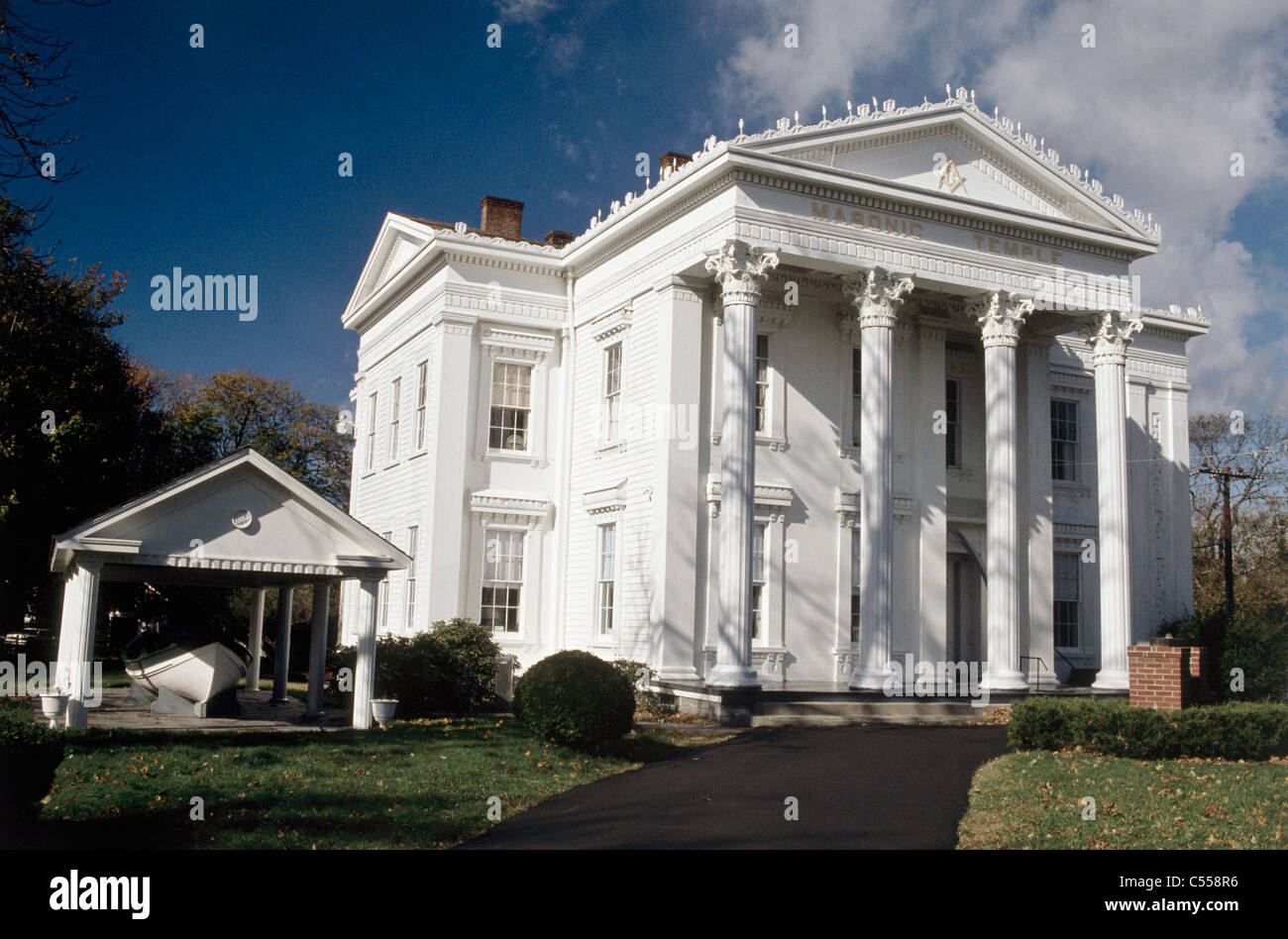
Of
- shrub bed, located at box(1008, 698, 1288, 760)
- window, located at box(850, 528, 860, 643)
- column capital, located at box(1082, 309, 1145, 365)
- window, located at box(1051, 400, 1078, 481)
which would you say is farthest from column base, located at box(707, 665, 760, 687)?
window, located at box(1051, 400, 1078, 481)

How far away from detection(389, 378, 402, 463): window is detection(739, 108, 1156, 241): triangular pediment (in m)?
13.1

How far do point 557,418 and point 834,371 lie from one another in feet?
22.1

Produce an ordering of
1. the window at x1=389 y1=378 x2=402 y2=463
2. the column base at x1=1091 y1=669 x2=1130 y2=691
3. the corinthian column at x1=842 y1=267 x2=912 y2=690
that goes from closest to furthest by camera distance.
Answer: the corinthian column at x1=842 y1=267 x2=912 y2=690 → the column base at x1=1091 y1=669 x2=1130 y2=691 → the window at x1=389 y1=378 x2=402 y2=463

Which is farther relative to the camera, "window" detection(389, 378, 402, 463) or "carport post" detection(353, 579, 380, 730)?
"window" detection(389, 378, 402, 463)

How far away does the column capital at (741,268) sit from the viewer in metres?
21.8

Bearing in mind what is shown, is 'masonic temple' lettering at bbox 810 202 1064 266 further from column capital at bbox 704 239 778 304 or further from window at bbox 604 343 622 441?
window at bbox 604 343 622 441

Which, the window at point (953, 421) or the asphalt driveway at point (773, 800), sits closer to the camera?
the asphalt driveway at point (773, 800)

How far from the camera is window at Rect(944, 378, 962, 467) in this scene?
27.6 meters

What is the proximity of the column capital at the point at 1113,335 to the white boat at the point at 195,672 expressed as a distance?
64.6 feet

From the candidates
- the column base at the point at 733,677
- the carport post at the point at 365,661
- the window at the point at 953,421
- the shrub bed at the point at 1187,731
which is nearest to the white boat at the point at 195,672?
the carport post at the point at 365,661

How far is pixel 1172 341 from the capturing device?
34.2m

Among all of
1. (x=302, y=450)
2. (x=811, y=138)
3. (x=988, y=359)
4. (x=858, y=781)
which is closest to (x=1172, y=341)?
(x=988, y=359)

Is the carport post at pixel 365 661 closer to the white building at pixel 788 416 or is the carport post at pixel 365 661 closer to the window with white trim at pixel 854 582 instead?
the white building at pixel 788 416
